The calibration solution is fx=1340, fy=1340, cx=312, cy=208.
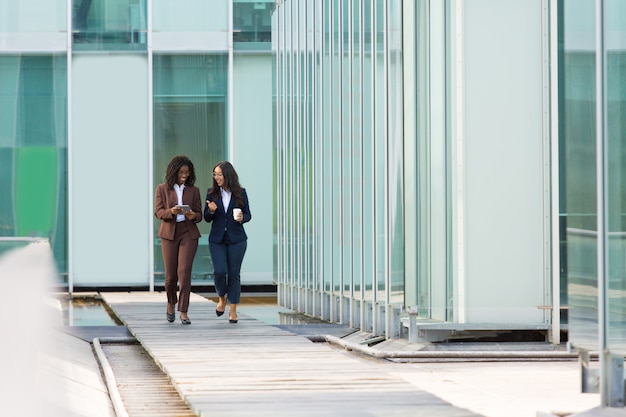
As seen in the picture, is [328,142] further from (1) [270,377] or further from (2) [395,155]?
(1) [270,377]

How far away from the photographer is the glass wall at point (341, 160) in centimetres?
1094

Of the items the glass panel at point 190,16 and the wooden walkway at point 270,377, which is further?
the glass panel at point 190,16

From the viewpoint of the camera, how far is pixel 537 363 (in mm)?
9312

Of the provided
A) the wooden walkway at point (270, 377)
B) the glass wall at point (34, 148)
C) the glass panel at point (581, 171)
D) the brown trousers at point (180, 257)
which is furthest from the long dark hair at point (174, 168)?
the glass wall at point (34, 148)

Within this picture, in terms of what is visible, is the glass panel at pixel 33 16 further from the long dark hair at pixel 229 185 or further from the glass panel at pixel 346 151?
the long dark hair at pixel 229 185

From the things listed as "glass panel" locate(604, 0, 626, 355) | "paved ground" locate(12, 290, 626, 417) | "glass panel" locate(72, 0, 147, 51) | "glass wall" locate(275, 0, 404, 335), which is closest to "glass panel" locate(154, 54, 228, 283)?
"glass panel" locate(72, 0, 147, 51)

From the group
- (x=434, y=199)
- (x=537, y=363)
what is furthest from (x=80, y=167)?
(x=537, y=363)

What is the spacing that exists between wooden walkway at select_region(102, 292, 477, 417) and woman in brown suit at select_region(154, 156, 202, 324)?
1.35 ft

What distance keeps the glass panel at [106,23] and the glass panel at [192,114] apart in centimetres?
61

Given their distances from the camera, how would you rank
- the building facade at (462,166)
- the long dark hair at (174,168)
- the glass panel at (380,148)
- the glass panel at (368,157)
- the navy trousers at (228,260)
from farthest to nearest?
the long dark hair at (174,168), the navy trousers at (228,260), the glass panel at (368,157), the glass panel at (380,148), the building facade at (462,166)

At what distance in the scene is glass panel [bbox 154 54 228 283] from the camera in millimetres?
20531

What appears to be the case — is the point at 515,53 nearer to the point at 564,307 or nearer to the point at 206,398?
the point at 564,307

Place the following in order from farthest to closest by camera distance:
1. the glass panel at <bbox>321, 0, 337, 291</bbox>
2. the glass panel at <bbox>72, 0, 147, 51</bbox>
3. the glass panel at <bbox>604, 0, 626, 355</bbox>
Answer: the glass panel at <bbox>72, 0, 147, 51</bbox> → the glass panel at <bbox>321, 0, 337, 291</bbox> → the glass panel at <bbox>604, 0, 626, 355</bbox>

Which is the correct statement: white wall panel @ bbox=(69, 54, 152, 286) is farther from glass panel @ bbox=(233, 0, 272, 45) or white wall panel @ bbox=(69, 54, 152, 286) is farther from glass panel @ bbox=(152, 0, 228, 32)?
glass panel @ bbox=(233, 0, 272, 45)
